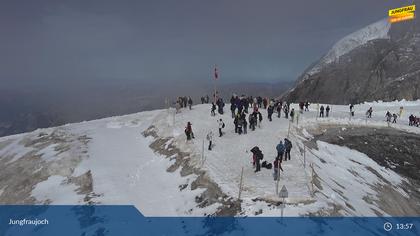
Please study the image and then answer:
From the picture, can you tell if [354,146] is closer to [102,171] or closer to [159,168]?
[159,168]

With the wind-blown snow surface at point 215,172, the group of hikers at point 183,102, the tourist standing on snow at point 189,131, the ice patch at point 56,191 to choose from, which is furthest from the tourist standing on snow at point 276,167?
the group of hikers at point 183,102

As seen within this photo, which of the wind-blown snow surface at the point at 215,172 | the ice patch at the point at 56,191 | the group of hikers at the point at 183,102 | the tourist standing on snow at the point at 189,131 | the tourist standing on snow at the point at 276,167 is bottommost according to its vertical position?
the ice patch at the point at 56,191

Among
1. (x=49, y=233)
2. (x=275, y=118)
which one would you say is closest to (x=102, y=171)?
(x=49, y=233)

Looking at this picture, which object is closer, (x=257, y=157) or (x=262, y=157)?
(x=257, y=157)

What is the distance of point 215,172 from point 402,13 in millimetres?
83728

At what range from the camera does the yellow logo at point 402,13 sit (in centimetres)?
9344

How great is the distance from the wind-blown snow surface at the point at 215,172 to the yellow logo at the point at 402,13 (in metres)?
55.6

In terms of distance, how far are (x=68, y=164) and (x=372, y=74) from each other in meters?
148

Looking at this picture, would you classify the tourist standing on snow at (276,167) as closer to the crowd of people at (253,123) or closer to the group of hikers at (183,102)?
the crowd of people at (253,123)

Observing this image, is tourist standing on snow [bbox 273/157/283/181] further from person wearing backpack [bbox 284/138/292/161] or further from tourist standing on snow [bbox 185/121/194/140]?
tourist standing on snow [bbox 185/121/194/140]

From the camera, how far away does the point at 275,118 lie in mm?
45062

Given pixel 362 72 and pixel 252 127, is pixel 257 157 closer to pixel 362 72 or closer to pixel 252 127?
pixel 252 127

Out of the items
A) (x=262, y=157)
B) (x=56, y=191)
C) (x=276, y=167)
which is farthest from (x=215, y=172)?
(x=56, y=191)

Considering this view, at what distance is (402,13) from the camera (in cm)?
9406
